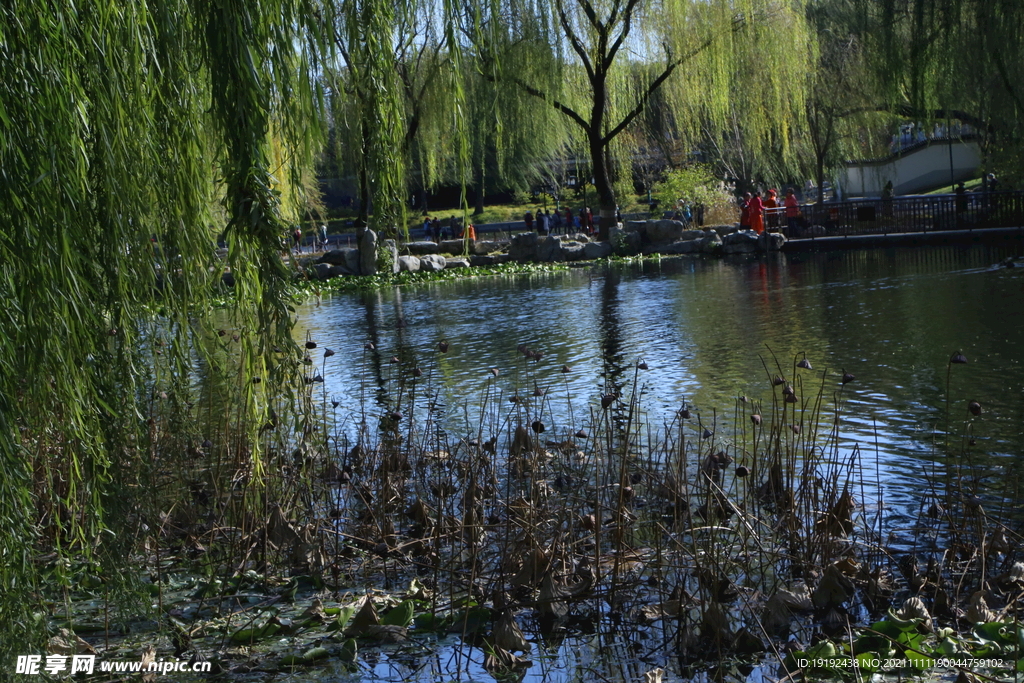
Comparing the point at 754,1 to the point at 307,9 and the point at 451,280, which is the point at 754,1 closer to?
the point at 451,280

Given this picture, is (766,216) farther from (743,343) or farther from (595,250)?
(743,343)

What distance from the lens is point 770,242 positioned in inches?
1091

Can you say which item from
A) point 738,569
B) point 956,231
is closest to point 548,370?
point 738,569

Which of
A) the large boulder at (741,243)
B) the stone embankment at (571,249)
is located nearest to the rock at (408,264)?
the stone embankment at (571,249)

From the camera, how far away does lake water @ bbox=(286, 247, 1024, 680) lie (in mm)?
6594

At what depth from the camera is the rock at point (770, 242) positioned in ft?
90.8

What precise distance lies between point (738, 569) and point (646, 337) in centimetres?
827

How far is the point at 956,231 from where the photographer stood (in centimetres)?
2538

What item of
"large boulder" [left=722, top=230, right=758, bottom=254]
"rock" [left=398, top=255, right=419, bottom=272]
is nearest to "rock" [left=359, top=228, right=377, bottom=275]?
"rock" [left=398, top=255, right=419, bottom=272]

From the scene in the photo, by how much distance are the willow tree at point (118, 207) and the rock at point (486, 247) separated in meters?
28.2

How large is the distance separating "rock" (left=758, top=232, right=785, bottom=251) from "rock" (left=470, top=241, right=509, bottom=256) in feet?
28.1

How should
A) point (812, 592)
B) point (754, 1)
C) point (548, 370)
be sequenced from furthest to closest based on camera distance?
point (754, 1), point (548, 370), point (812, 592)

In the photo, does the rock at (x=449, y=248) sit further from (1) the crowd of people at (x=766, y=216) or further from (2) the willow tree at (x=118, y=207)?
(2) the willow tree at (x=118, y=207)

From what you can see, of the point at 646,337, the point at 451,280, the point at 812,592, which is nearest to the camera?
the point at 812,592
